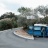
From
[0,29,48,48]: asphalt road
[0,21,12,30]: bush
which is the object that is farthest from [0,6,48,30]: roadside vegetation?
[0,29,48,48]: asphalt road

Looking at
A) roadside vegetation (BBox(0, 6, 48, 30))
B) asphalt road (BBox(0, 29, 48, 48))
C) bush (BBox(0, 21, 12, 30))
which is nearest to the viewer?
asphalt road (BBox(0, 29, 48, 48))

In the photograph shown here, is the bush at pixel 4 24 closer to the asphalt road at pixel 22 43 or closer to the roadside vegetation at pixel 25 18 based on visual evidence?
the roadside vegetation at pixel 25 18

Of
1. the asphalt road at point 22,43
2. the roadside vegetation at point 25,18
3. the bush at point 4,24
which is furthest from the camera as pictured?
the bush at point 4,24

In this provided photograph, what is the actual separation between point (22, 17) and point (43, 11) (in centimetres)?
1097

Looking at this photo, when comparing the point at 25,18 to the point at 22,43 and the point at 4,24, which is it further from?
the point at 22,43

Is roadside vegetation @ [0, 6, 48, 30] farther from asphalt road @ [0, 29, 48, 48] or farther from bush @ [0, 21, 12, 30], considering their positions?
asphalt road @ [0, 29, 48, 48]

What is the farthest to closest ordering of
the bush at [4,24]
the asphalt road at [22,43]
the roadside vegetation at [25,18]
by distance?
the bush at [4,24] → the roadside vegetation at [25,18] → the asphalt road at [22,43]

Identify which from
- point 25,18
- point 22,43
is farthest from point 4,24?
point 22,43

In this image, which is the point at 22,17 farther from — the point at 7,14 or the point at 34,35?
the point at 7,14

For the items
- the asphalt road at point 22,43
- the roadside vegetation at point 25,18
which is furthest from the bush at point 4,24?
the asphalt road at point 22,43

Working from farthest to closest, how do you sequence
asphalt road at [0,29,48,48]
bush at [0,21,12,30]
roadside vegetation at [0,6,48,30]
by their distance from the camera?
bush at [0,21,12,30] < roadside vegetation at [0,6,48,30] < asphalt road at [0,29,48,48]

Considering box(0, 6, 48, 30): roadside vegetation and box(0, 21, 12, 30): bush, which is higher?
box(0, 6, 48, 30): roadside vegetation

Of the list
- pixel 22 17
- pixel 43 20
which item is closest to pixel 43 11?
pixel 43 20

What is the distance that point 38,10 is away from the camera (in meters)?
49.7
